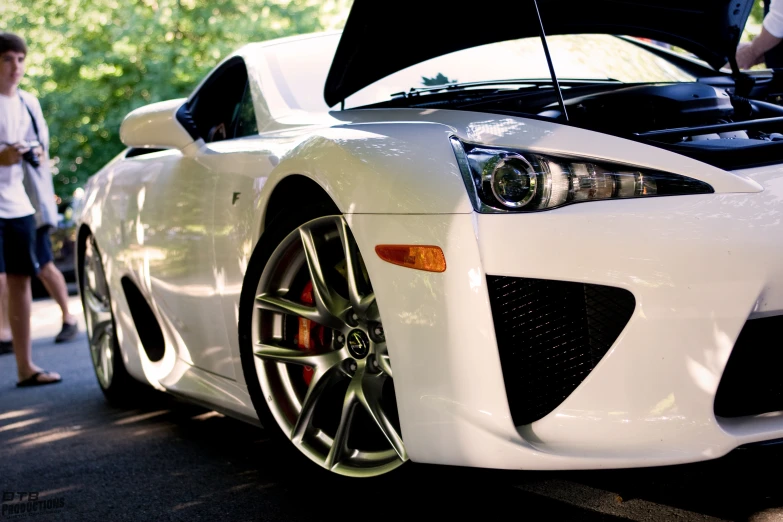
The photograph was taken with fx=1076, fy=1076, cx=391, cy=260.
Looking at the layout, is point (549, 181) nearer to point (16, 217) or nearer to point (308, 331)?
point (308, 331)

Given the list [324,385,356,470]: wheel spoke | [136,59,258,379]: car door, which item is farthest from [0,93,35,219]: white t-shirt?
[324,385,356,470]: wheel spoke

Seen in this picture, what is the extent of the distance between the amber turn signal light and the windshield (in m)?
1.11

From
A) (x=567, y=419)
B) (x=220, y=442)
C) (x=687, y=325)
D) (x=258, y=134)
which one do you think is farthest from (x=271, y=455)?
(x=687, y=325)

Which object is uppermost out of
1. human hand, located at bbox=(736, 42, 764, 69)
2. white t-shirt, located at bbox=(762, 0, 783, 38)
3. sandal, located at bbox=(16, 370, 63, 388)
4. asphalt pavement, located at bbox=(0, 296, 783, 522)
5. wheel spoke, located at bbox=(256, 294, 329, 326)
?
white t-shirt, located at bbox=(762, 0, 783, 38)

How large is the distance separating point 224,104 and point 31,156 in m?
2.73

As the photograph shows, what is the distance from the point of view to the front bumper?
2.33 m

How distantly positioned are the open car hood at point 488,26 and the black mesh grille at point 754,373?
137cm

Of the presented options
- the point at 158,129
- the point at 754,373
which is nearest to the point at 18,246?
the point at 158,129

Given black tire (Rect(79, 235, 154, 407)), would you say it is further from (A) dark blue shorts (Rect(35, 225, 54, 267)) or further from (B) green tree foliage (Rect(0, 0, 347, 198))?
(B) green tree foliage (Rect(0, 0, 347, 198))

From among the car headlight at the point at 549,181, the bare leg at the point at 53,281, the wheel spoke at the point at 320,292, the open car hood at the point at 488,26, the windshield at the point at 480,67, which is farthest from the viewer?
the bare leg at the point at 53,281

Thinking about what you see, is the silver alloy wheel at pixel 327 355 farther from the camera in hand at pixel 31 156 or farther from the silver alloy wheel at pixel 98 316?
the camera in hand at pixel 31 156

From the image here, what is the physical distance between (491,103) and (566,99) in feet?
0.84

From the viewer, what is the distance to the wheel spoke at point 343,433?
118 inches

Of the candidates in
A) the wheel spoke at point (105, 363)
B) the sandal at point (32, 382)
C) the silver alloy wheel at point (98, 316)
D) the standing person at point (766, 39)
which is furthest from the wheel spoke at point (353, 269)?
the sandal at point (32, 382)
